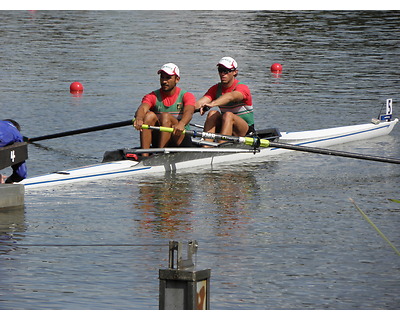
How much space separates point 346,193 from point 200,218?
7.23 ft

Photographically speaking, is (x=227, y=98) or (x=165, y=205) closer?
(x=165, y=205)

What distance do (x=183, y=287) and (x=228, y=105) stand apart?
684cm

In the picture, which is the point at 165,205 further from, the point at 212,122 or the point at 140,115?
the point at 212,122

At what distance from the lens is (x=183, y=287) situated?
255 inches

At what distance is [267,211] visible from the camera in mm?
10609

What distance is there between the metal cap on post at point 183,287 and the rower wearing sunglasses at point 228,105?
621 cm

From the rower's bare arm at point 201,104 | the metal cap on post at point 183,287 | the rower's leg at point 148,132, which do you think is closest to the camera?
the metal cap on post at point 183,287

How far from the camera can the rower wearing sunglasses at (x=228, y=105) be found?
12750mm

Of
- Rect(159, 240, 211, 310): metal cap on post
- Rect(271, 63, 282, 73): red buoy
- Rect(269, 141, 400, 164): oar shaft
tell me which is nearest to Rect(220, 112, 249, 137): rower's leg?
Rect(269, 141, 400, 164): oar shaft

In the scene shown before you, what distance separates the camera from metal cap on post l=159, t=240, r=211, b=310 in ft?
21.2

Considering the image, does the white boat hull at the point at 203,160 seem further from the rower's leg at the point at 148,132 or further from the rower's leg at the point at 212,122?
the rower's leg at the point at 212,122

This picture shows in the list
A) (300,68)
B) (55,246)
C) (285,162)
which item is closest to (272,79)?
(300,68)

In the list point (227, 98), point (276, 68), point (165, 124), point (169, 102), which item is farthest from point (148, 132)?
point (276, 68)

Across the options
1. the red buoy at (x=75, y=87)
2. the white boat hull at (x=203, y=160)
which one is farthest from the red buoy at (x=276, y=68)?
the white boat hull at (x=203, y=160)
